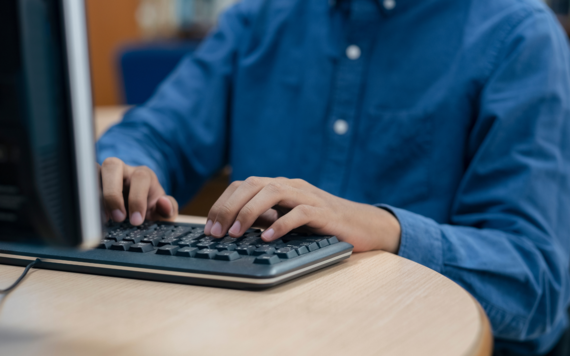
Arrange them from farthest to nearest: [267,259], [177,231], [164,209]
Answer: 1. [164,209]
2. [177,231]
3. [267,259]

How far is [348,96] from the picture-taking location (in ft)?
3.09

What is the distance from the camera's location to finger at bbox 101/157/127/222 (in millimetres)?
602

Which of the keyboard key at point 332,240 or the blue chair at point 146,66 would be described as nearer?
the keyboard key at point 332,240

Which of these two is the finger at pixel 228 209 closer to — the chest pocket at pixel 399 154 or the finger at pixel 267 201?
the finger at pixel 267 201

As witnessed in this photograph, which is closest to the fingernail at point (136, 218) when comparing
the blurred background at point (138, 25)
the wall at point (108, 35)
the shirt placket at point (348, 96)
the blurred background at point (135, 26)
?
the shirt placket at point (348, 96)

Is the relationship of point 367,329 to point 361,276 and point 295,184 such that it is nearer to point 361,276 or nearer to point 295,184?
point 361,276

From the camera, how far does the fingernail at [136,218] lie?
1.96 feet

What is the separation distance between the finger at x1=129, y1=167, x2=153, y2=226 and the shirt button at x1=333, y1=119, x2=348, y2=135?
0.38 meters

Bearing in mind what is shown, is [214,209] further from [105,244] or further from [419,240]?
[419,240]

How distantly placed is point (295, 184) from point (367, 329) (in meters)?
0.23

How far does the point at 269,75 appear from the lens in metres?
1.06

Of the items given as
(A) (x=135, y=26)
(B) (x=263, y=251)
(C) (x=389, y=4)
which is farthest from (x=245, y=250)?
(A) (x=135, y=26)

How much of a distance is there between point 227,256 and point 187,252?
0.13 feet

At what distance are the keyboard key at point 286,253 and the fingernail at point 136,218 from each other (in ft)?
0.69
